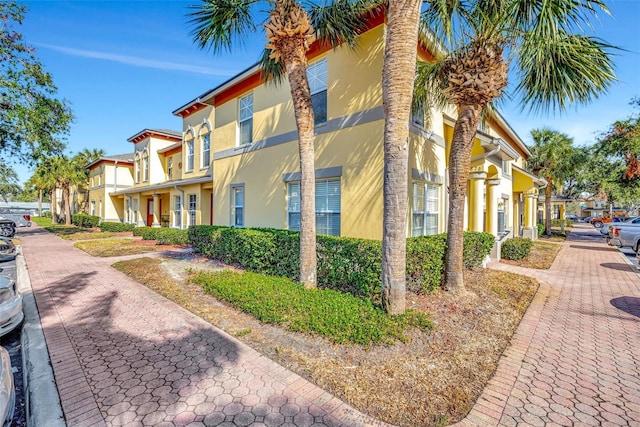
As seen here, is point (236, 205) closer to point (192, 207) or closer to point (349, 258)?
point (192, 207)

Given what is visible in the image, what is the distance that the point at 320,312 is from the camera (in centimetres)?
533

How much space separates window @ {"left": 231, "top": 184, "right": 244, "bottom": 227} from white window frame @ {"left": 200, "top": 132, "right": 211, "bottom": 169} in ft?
13.2

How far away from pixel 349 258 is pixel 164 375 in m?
4.16

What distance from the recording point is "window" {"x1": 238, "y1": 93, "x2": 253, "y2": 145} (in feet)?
42.3

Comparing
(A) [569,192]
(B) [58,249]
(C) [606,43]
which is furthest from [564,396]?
(A) [569,192]

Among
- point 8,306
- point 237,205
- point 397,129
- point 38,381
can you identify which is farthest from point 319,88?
point 38,381

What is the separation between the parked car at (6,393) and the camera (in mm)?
2525

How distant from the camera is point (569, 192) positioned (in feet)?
144

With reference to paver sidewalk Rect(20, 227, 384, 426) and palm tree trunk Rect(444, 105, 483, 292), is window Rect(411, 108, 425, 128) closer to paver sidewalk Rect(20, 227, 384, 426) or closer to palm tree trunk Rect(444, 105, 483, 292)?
palm tree trunk Rect(444, 105, 483, 292)

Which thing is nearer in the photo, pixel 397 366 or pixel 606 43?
pixel 397 366

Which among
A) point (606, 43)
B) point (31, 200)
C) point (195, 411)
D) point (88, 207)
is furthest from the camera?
point (31, 200)

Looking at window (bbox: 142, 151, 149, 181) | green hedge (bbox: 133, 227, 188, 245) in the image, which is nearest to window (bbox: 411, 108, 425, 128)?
green hedge (bbox: 133, 227, 188, 245)

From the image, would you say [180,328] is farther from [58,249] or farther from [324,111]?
[58,249]

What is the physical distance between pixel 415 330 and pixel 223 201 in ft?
37.1
